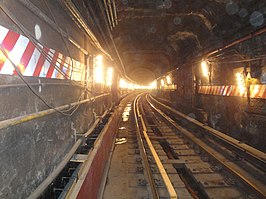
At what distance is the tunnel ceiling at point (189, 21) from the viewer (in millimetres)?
6266

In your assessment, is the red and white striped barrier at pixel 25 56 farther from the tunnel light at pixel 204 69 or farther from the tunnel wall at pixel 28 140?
the tunnel light at pixel 204 69

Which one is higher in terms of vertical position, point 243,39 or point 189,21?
point 189,21

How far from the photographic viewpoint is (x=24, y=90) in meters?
2.42

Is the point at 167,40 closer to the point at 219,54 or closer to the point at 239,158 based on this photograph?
the point at 219,54

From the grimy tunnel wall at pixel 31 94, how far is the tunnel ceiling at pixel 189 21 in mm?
2074

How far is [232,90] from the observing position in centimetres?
736

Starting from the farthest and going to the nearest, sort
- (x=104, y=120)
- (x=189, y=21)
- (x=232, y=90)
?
(x=189, y=21), (x=104, y=120), (x=232, y=90)

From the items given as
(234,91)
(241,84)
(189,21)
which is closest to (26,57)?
(241,84)

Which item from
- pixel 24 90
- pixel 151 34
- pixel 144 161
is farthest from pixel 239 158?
pixel 151 34

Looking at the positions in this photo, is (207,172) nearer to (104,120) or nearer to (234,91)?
(234,91)

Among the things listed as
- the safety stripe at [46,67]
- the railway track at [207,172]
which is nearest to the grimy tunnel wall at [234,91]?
the railway track at [207,172]

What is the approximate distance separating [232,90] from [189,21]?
153 inches

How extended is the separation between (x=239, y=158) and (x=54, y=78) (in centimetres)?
548

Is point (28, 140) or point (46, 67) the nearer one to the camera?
point (28, 140)
